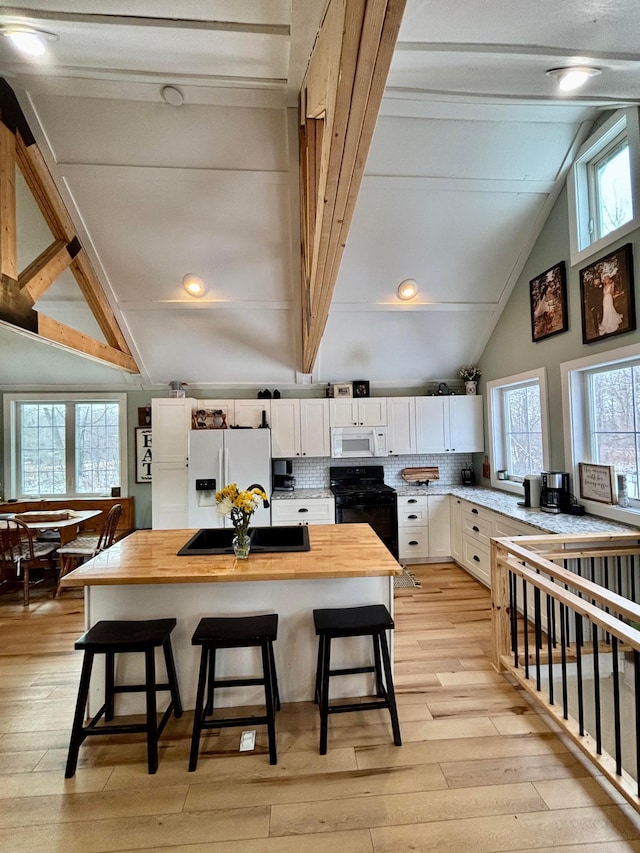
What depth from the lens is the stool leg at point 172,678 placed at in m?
2.01

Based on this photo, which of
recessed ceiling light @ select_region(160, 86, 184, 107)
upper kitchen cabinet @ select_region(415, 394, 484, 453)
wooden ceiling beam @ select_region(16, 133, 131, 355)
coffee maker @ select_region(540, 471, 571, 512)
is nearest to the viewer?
recessed ceiling light @ select_region(160, 86, 184, 107)

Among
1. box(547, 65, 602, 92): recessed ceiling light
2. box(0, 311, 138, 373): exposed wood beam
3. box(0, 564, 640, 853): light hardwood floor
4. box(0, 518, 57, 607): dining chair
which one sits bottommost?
box(0, 564, 640, 853): light hardwood floor

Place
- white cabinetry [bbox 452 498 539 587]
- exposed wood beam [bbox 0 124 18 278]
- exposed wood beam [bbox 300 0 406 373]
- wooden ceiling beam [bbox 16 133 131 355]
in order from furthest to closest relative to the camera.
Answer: white cabinetry [bbox 452 498 539 587] < wooden ceiling beam [bbox 16 133 131 355] < exposed wood beam [bbox 0 124 18 278] < exposed wood beam [bbox 300 0 406 373]

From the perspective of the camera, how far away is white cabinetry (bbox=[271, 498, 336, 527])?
433 cm

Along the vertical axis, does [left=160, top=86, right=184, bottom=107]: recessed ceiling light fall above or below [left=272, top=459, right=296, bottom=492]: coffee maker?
above

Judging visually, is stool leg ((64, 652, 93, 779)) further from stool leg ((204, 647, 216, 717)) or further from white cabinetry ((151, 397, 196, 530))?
white cabinetry ((151, 397, 196, 530))

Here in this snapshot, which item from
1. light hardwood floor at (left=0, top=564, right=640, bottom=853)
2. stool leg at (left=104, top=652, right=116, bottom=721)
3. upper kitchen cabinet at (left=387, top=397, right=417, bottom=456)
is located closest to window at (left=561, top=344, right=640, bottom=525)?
light hardwood floor at (left=0, top=564, right=640, bottom=853)

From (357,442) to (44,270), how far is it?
11.7ft

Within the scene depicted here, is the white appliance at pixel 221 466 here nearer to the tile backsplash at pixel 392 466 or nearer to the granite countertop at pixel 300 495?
the granite countertop at pixel 300 495

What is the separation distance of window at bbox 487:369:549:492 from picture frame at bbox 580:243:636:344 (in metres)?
0.69

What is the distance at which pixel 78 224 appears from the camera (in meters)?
3.34

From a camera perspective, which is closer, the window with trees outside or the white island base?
the white island base

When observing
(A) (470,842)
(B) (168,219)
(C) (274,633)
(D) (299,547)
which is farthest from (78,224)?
(A) (470,842)

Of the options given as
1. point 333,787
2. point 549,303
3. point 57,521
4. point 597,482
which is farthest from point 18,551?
point 549,303
